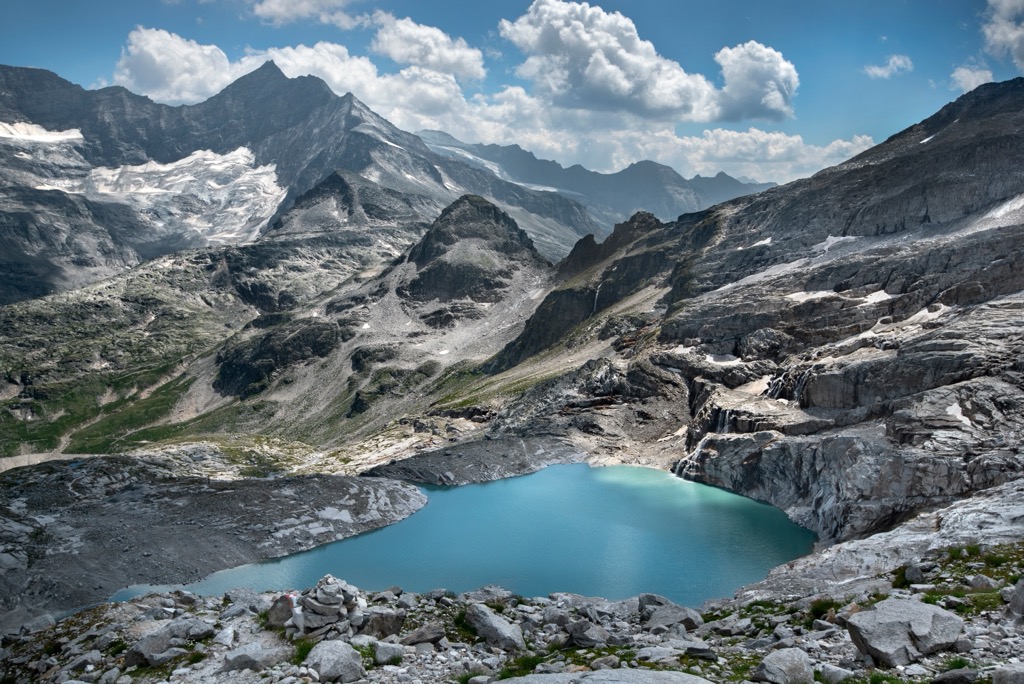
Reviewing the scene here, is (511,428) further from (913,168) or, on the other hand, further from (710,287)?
(913,168)

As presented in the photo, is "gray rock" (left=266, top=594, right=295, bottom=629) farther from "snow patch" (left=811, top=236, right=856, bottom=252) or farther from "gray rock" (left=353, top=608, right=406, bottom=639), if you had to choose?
"snow patch" (left=811, top=236, right=856, bottom=252)

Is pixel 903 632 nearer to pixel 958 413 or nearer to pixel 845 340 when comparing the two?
pixel 958 413

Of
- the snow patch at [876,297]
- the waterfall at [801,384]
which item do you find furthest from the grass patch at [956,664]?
the snow patch at [876,297]

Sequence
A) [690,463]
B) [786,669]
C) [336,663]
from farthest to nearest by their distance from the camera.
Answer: [690,463] → [336,663] → [786,669]

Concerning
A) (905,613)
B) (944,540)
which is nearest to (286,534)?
(944,540)

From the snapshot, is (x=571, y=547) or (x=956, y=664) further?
(x=571, y=547)

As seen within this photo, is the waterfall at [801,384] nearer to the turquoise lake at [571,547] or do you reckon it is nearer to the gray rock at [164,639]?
the turquoise lake at [571,547]

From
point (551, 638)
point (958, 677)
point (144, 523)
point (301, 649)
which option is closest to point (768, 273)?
point (144, 523)
